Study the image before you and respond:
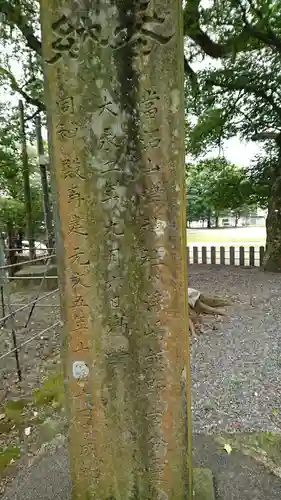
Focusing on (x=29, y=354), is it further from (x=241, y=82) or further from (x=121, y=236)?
(x=241, y=82)

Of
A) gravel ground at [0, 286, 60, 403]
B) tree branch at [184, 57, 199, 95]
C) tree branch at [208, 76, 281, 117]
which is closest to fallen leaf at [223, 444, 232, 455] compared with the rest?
gravel ground at [0, 286, 60, 403]

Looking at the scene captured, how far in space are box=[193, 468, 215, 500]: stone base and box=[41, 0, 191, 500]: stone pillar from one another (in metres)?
0.35

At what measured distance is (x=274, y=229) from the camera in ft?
32.2

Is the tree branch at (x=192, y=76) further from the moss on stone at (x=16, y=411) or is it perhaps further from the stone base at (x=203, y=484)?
the stone base at (x=203, y=484)

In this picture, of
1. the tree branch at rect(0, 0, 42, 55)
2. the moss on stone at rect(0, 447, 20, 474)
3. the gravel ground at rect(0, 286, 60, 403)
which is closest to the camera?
the moss on stone at rect(0, 447, 20, 474)

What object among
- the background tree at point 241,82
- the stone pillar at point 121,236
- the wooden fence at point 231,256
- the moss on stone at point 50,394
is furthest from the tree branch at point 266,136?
the stone pillar at point 121,236

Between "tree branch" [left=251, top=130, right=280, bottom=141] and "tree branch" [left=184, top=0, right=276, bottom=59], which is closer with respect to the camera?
"tree branch" [left=184, top=0, right=276, bottom=59]

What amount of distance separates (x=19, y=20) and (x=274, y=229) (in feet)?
25.5

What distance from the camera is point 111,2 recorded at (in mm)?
1482

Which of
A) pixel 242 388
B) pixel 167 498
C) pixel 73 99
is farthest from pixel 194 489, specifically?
pixel 73 99

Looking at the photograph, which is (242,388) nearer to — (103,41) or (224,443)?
(224,443)

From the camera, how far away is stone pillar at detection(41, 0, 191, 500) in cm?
152

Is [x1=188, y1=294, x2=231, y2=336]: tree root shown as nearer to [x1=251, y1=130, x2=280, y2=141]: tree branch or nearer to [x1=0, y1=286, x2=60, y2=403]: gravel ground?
[x1=0, y1=286, x2=60, y2=403]: gravel ground

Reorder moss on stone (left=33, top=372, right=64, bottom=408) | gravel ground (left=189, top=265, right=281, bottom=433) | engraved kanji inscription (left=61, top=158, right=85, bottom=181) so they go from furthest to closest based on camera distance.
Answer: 1. moss on stone (left=33, top=372, right=64, bottom=408)
2. gravel ground (left=189, top=265, right=281, bottom=433)
3. engraved kanji inscription (left=61, top=158, right=85, bottom=181)
